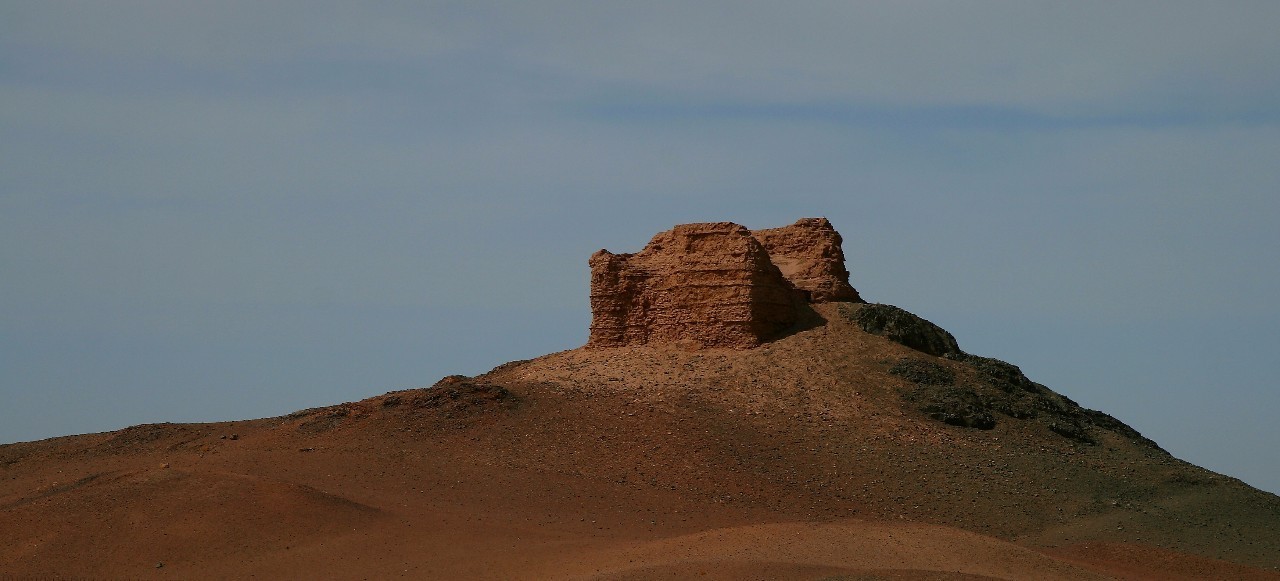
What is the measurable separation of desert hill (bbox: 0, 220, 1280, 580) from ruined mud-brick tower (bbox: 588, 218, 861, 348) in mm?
82

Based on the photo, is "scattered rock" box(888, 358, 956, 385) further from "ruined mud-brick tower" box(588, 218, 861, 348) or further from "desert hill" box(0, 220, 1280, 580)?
"ruined mud-brick tower" box(588, 218, 861, 348)

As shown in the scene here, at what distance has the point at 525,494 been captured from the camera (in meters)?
27.7

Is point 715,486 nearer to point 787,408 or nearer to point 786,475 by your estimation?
point 786,475

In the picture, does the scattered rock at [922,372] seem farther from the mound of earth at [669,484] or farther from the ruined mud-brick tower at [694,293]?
the ruined mud-brick tower at [694,293]

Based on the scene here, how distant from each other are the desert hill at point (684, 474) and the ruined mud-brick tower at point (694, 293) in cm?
8

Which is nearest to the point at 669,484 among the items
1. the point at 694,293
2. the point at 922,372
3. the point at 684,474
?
the point at 684,474

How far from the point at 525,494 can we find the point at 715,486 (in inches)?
168

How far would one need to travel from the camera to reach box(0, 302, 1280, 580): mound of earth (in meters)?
22.8

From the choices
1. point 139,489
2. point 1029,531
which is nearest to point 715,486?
point 1029,531

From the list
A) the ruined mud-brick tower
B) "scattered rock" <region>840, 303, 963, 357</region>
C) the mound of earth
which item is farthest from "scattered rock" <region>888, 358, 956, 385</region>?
the ruined mud-brick tower

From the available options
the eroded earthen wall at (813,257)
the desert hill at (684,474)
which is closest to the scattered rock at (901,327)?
the desert hill at (684,474)

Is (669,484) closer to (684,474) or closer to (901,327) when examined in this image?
(684,474)

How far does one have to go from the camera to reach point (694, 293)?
120 ft

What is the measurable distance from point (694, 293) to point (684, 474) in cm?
851
